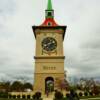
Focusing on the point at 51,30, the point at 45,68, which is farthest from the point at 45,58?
the point at 51,30

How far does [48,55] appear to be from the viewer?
2633 inches

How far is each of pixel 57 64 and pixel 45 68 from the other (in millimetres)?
2733

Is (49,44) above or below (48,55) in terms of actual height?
above

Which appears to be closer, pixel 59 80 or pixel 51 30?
pixel 59 80

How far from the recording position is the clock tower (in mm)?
65188

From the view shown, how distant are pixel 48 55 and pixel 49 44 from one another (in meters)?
2.95

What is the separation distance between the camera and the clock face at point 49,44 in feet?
223

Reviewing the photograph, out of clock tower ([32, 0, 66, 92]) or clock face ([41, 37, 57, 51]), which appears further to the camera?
clock face ([41, 37, 57, 51])

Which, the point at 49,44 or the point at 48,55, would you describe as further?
the point at 49,44

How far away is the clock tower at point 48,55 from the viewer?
2566 inches

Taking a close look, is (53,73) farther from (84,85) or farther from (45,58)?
(84,85)

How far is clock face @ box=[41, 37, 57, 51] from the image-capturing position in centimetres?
6806

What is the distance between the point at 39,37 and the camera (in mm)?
68875

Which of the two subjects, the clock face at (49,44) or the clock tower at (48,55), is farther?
the clock face at (49,44)
